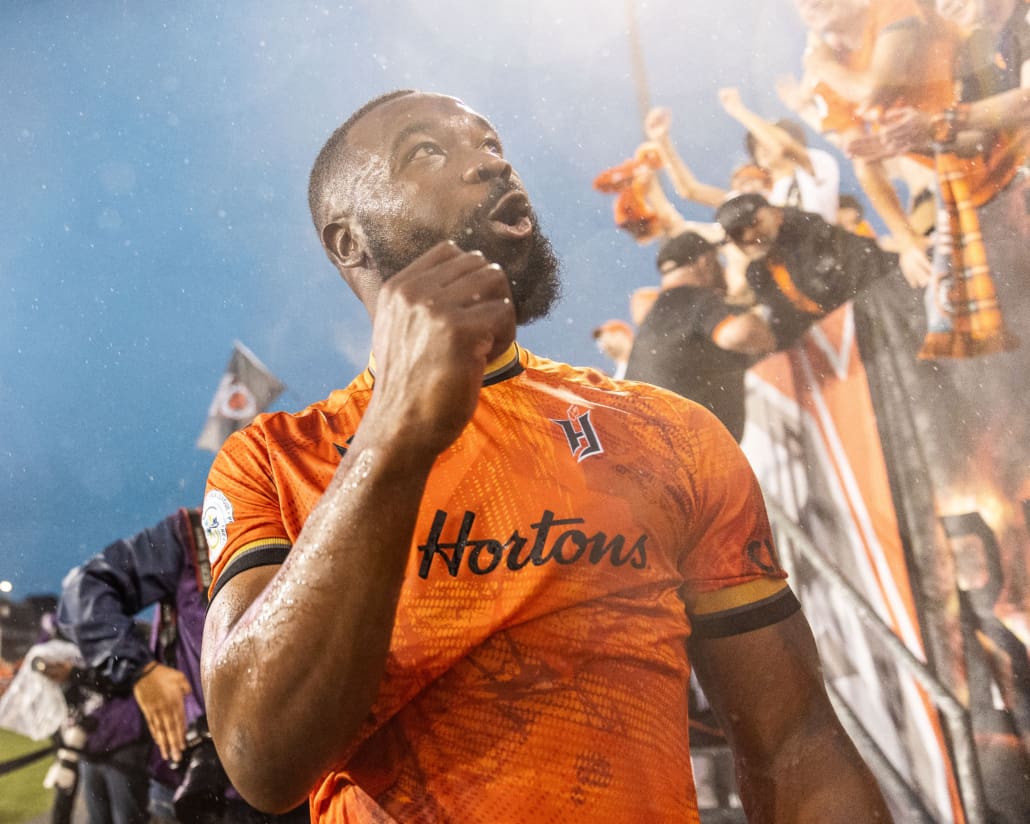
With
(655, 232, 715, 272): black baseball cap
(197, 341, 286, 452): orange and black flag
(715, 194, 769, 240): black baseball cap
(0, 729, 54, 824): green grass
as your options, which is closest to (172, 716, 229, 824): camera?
(0, 729, 54, 824): green grass

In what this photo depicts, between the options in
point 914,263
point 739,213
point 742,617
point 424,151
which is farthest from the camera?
point 739,213

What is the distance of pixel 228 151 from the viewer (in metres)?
1.94

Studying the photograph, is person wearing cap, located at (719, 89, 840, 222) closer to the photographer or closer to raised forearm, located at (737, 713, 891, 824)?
raised forearm, located at (737, 713, 891, 824)

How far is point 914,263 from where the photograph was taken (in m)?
1.60

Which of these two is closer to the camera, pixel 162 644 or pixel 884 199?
pixel 884 199

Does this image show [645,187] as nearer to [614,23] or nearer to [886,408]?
[614,23]

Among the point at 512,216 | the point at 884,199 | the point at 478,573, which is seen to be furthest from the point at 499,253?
the point at 884,199

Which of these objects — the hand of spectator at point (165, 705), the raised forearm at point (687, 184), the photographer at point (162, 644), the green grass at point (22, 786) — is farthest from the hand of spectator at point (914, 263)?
the green grass at point (22, 786)

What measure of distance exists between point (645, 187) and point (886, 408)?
27.5 inches

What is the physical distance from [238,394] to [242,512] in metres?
1.21

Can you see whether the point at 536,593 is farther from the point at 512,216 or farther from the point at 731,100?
the point at 731,100

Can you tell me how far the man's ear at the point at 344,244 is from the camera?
1.02 m

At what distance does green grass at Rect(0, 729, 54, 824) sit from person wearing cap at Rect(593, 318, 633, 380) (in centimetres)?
155

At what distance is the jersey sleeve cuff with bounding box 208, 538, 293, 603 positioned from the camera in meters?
0.73
